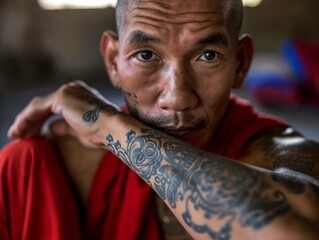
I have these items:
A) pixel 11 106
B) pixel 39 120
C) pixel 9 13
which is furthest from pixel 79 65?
pixel 39 120

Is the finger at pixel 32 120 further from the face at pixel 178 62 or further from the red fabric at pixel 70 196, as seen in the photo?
the face at pixel 178 62

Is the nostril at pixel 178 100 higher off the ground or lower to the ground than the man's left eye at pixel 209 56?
lower

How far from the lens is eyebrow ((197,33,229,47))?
1161 millimetres

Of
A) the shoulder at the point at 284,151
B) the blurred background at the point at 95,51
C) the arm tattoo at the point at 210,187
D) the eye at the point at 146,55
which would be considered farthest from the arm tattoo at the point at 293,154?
the blurred background at the point at 95,51

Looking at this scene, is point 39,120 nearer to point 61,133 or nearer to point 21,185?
point 61,133

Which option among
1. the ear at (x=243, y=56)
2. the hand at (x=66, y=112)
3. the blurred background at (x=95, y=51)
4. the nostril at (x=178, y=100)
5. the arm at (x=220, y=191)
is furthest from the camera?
the blurred background at (x=95, y=51)

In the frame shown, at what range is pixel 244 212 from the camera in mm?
838

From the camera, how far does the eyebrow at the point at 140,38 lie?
1.16 m

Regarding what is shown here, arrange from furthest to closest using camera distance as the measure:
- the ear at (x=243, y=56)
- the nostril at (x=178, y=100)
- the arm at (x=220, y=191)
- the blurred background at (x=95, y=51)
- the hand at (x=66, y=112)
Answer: the blurred background at (x=95, y=51)
the ear at (x=243, y=56)
the hand at (x=66, y=112)
the nostril at (x=178, y=100)
the arm at (x=220, y=191)

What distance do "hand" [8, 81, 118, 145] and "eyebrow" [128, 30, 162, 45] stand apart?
0.63ft

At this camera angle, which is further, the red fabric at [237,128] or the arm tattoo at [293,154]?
the red fabric at [237,128]

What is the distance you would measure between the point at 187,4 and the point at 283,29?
6.55 meters

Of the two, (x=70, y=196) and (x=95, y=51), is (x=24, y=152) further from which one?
(x=95, y=51)

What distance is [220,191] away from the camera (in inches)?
34.5
